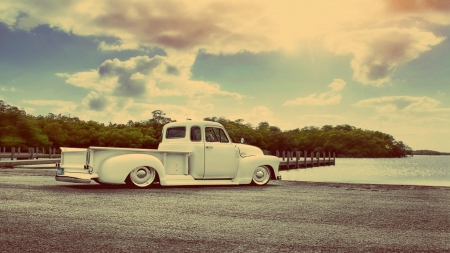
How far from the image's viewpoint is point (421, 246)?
18.8ft

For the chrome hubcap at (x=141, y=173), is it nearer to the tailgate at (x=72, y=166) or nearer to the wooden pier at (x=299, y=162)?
the tailgate at (x=72, y=166)

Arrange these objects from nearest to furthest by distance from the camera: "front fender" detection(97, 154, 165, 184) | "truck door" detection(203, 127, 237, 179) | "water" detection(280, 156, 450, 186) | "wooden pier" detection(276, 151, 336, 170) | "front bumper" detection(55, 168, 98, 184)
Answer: "front bumper" detection(55, 168, 98, 184) → "front fender" detection(97, 154, 165, 184) → "truck door" detection(203, 127, 237, 179) → "water" detection(280, 156, 450, 186) → "wooden pier" detection(276, 151, 336, 170)

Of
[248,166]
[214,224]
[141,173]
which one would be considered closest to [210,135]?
[248,166]

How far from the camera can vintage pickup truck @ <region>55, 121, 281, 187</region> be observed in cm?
1260

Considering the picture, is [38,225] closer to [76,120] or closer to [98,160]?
[98,160]

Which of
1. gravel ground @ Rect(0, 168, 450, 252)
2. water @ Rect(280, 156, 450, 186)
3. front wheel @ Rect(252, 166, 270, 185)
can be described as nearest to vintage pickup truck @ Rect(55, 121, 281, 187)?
front wheel @ Rect(252, 166, 270, 185)

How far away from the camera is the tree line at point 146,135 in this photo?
3666 inches

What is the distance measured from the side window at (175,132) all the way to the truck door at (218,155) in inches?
30.9

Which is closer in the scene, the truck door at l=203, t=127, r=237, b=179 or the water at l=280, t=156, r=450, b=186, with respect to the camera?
the truck door at l=203, t=127, r=237, b=179

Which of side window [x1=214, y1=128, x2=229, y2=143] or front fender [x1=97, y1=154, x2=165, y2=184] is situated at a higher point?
side window [x1=214, y1=128, x2=229, y2=143]

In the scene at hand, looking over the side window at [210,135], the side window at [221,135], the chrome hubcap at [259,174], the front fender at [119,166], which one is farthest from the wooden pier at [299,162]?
the front fender at [119,166]

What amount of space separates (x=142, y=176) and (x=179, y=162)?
1244mm

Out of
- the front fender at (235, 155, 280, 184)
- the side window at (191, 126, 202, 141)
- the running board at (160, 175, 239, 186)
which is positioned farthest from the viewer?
the front fender at (235, 155, 280, 184)

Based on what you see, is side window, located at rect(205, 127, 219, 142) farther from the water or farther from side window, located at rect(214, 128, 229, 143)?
the water
